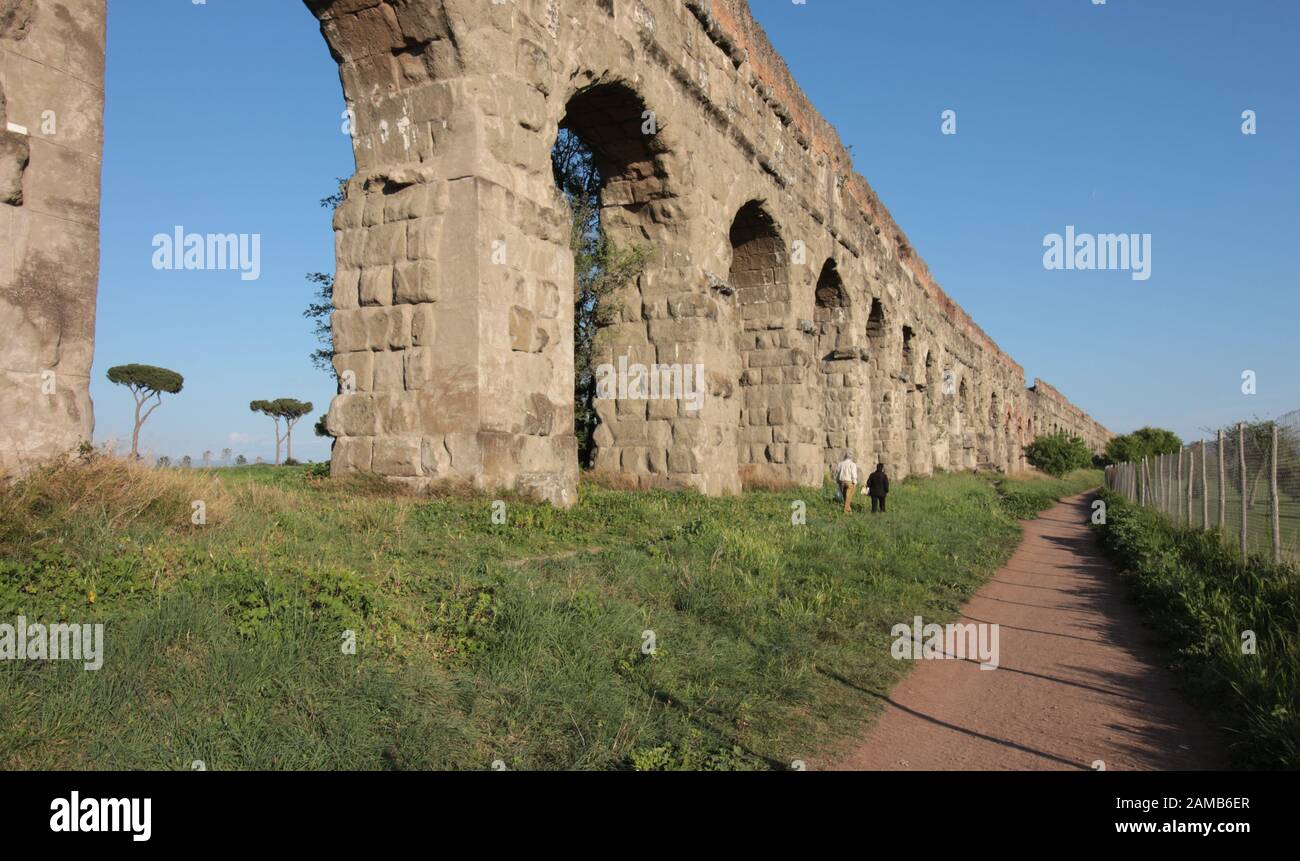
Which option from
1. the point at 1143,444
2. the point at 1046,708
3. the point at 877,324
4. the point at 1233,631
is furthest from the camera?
the point at 1143,444

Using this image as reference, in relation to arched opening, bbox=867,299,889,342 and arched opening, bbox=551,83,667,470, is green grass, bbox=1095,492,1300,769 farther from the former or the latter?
arched opening, bbox=867,299,889,342

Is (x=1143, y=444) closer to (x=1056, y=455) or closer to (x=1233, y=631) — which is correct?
(x=1056, y=455)

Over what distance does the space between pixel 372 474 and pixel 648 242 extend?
576 cm

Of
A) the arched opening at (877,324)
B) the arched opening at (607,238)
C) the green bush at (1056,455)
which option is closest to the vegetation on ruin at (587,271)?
the arched opening at (607,238)

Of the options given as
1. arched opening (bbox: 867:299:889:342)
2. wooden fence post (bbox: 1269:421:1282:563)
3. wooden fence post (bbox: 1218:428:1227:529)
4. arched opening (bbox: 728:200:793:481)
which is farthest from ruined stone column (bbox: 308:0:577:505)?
arched opening (bbox: 867:299:889:342)

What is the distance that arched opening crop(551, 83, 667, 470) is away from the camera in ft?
34.0

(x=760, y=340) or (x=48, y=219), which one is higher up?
(x=760, y=340)

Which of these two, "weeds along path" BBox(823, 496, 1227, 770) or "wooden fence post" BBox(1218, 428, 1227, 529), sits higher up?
"wooden fence post" BBox(1218, 428, 1227, 529)

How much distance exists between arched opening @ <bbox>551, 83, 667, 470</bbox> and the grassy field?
17.3 feet

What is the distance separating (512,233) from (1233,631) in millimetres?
6215

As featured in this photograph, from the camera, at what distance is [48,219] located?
4.68 meters

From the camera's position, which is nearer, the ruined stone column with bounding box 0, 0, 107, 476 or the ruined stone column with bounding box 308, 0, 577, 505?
A: the ruined stone column with bounding box 0, 0, 107, 476

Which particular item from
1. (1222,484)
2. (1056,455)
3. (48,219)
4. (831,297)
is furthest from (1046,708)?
(1056,455)

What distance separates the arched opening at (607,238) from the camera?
10359 mm
